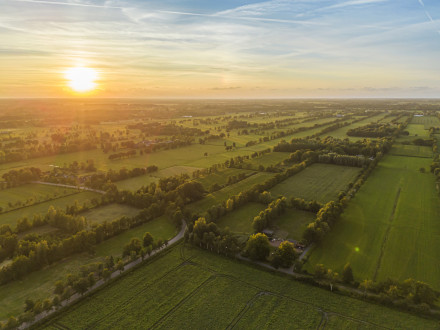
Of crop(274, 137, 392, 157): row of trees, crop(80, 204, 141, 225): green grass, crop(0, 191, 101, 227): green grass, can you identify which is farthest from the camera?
crop(274, 137, 392, 157): row of trees

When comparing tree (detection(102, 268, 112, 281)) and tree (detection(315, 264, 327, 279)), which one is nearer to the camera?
tree (detection(102, 268, 112, 281))

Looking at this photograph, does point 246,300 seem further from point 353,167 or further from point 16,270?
point 353,167

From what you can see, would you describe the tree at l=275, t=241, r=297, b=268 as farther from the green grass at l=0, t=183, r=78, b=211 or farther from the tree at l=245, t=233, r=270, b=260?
the green grass at l=0, t=183, r=78, b=211

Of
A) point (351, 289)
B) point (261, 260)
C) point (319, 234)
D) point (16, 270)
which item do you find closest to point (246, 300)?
point (261, 260)

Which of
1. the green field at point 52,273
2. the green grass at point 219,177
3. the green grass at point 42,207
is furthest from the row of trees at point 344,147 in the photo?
the green field at point 52,273

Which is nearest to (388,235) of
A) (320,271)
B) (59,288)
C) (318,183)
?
(320,271)

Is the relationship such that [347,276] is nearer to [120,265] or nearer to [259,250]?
[259,250]

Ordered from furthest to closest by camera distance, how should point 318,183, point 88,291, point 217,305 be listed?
point 318,183
point 88,291
point 217,305

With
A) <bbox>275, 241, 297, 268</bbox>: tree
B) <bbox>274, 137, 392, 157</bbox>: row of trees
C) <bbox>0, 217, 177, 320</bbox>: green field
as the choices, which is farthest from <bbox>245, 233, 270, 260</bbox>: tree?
<bbox>274, 137, 392, 157</bbox>: row of trees

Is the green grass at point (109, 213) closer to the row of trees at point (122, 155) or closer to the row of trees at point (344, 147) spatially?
the row of trees at point (122, 155)
